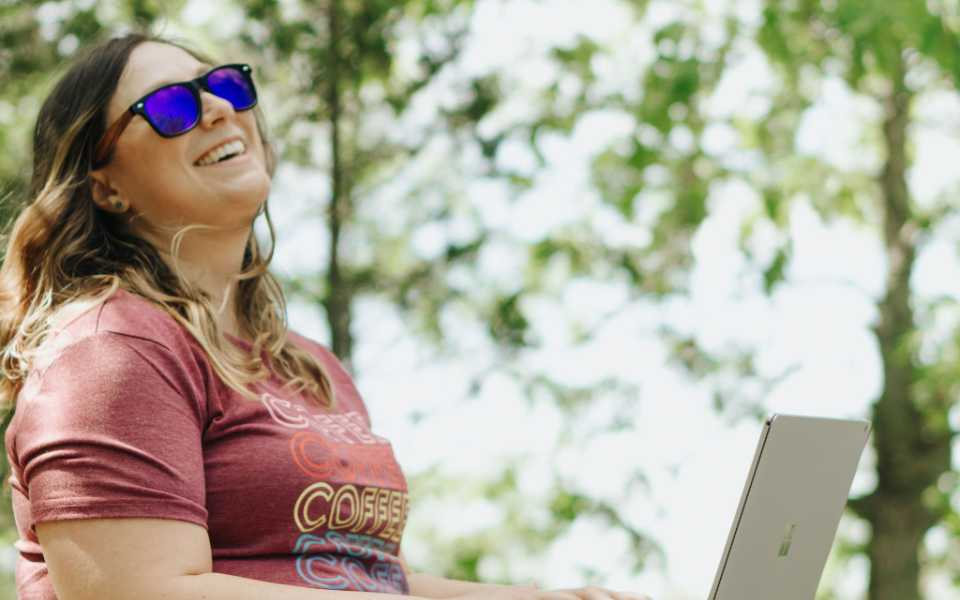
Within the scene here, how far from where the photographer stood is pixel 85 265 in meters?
1.85

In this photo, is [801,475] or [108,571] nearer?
[108,571]

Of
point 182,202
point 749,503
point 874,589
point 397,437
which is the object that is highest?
point 182,202

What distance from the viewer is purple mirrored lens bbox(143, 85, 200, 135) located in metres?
1.92

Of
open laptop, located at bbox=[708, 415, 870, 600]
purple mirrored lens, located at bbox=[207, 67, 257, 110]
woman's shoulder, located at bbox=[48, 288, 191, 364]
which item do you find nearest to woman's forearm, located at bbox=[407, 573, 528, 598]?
open laptop, located at bbox=[708, 415, 870, 600]

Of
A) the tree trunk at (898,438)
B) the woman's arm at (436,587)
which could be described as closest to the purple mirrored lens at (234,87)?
the woman's arm at (436,587)

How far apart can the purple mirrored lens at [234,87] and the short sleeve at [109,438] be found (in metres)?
0.67

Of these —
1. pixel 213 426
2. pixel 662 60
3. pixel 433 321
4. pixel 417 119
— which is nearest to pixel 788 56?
pixel 662 60

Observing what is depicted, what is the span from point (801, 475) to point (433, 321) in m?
3.79

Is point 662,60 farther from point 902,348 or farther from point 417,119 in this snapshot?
point 902,348

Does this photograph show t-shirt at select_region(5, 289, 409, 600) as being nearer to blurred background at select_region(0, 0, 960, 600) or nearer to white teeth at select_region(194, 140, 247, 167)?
white teeth at select_region(194, 140, 247, 167)

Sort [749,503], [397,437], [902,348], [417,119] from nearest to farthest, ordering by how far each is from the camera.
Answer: [749,503], [417,119], [397,437], [902,348]

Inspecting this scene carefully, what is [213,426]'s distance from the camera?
167cm

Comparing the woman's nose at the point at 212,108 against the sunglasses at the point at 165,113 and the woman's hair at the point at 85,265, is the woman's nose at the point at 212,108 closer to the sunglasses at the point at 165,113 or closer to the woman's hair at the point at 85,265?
the sunglasses at the point at 165,113

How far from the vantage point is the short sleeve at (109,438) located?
1444 millimetres
